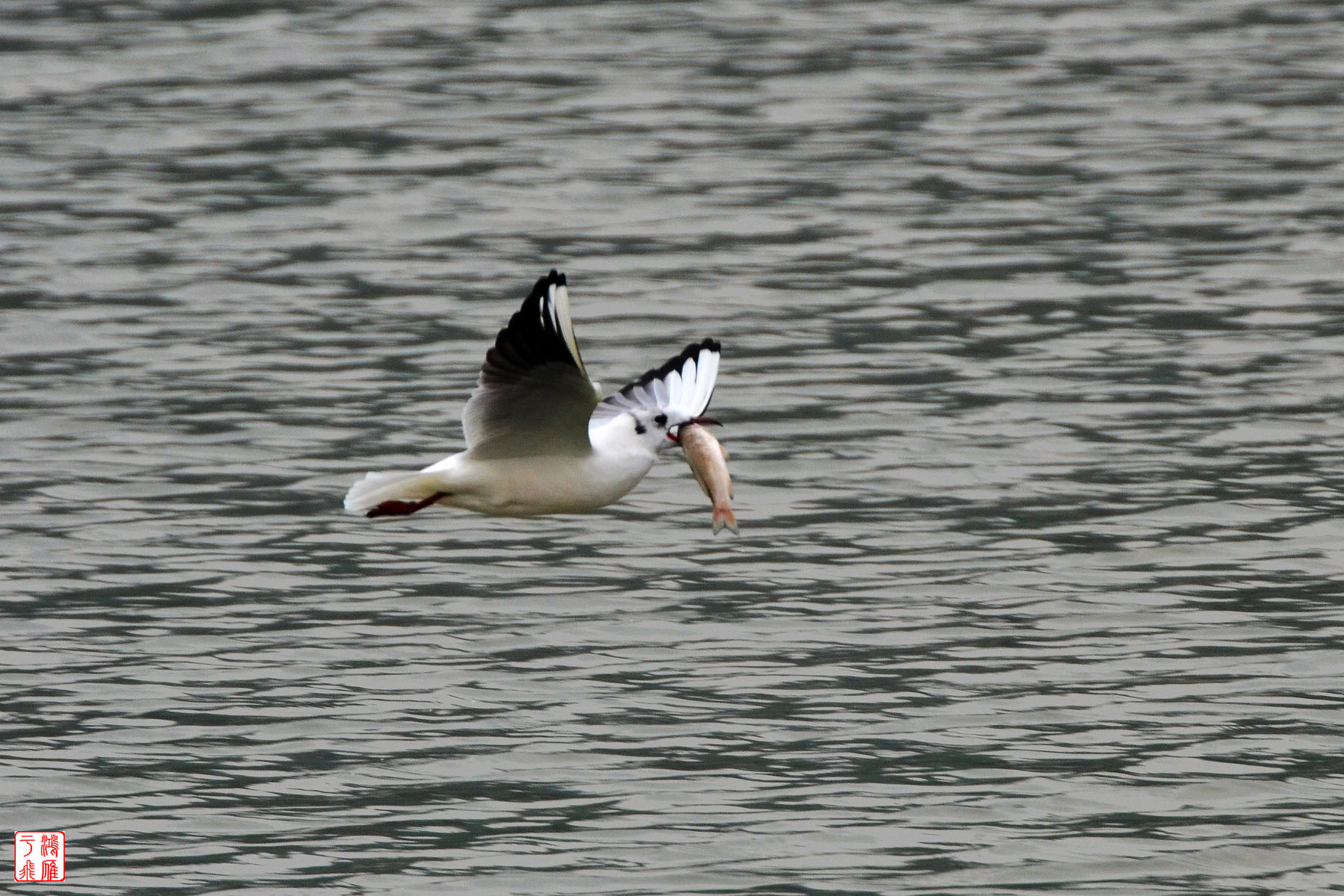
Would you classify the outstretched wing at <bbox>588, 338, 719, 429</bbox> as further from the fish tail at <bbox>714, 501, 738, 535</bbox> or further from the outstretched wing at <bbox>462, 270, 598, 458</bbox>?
the fish tail at <bbox>714, 501, 738, 535</bbox>

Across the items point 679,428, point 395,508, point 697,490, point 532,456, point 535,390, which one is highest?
point 535,390

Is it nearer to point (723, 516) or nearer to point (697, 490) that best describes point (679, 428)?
point (723, 516)

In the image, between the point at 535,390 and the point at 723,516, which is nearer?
the point at 723,516

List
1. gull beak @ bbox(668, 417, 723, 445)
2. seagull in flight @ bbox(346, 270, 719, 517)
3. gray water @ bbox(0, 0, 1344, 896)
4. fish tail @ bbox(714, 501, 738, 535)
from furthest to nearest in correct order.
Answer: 1. gray water @ bbox(0, 0, 1344, 896)
2. gull beak @ bbox(668, 417, 723, 445)
3. seagull in flight @ bbox(346, 270, 719, 517)
4. fish tail @ bbox(714, 501, 738, 535)

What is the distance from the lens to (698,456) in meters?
9.85

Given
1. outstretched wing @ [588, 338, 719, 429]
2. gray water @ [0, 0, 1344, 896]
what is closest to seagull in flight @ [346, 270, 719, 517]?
outstretched wing @ [588, 338, 719, 429]

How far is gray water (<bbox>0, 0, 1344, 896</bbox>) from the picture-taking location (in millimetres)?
10664

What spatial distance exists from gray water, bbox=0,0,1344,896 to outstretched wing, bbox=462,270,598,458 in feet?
5.21

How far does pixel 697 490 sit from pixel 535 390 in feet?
17.6

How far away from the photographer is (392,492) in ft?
33.4

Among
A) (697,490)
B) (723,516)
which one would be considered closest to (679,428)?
(723,516)

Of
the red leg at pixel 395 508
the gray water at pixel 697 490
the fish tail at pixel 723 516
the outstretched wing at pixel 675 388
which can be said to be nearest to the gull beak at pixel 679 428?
the outstretched wing at pixel 675 388

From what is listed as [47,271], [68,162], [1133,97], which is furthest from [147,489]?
[1133,97]

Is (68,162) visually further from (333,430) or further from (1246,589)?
(1246,589)
